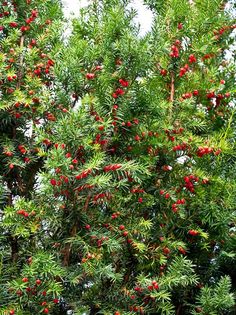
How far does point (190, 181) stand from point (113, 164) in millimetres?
730

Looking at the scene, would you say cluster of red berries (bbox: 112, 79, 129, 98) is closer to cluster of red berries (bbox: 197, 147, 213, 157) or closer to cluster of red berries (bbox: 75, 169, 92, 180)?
cluster of red berries (bbox: 75, 169, 92, 180)

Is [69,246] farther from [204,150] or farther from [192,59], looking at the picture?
[192,59]

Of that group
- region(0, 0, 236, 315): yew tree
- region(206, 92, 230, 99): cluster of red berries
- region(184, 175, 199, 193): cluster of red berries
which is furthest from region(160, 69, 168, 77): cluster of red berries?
region(184, 175, 199, 193): cluster of red berries

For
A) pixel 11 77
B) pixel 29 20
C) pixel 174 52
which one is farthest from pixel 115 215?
pixel 29 20

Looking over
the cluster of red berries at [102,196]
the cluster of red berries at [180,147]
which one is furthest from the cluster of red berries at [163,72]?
the cluster of red berries at [102,196]

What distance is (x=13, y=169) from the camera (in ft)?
10.7

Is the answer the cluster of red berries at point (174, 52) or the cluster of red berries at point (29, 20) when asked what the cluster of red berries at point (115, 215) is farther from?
the cluster of red berries at point (29, 20)

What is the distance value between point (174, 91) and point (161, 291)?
1308mm

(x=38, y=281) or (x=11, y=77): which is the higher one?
(x=11, y=77)

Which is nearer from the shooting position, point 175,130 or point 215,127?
point 175,130

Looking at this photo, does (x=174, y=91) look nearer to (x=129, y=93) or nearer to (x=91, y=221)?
(x=129, y=93)

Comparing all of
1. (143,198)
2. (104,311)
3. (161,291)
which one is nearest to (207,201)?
(143,198)

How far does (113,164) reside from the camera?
2729 mm

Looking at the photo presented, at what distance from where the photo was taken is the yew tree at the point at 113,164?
270 centimetres
